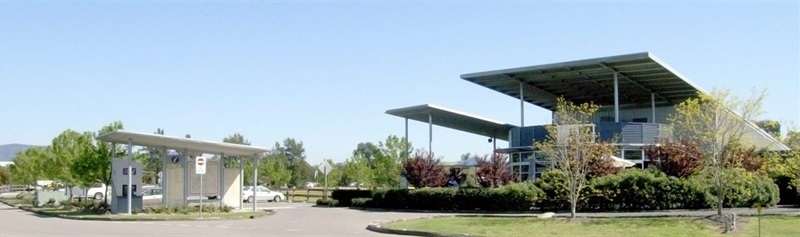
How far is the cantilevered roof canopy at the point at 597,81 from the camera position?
39.6 meters

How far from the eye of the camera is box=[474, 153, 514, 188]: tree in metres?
36.1

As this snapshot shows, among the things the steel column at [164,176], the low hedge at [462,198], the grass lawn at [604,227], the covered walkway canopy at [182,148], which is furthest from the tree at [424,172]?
the grass lawn at [604,227]

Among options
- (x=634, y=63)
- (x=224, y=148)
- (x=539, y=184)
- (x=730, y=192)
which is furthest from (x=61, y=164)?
(x=730, y=192)

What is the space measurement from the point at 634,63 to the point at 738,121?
14.0m

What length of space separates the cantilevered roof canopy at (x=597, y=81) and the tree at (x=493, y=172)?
674 cm

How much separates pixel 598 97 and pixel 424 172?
16785 mm

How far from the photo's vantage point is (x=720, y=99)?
25.6m

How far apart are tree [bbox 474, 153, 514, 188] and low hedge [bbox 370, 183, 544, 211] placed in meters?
1.89

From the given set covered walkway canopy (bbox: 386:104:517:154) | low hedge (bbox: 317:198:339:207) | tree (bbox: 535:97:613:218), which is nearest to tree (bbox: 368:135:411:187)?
covered walkway canopy (bbox: 386:104:517:154)

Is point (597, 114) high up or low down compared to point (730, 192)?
up

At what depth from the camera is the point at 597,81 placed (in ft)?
146

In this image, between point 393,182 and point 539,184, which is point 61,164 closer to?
point 393,182

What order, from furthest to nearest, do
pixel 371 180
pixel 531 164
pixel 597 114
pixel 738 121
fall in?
pixel 371 180, pixel 597 114, pixel 531 164, pixel 738 121

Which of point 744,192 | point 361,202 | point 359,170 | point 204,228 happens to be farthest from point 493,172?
point 359,170
